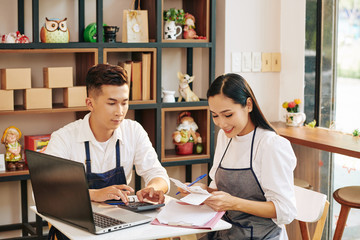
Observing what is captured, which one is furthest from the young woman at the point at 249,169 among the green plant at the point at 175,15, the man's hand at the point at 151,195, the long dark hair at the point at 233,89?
the green plant at the point at 175,15

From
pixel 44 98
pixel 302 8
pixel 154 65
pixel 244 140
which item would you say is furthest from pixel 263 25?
pixel 244 140

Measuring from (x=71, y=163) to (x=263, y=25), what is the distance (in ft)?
7.82

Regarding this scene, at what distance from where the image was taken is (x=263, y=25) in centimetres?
384

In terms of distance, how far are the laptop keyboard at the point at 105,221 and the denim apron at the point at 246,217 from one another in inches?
19.9

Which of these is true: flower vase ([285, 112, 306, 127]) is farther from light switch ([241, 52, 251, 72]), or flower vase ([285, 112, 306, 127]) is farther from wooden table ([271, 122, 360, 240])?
light switch ([241, 52, 251, 72])

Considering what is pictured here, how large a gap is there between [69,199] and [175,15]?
6.47 ft

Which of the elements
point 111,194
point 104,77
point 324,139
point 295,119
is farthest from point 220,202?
point 295,119

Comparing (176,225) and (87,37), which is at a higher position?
(87,37)

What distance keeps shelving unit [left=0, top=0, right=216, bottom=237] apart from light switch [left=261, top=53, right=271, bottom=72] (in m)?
0.39

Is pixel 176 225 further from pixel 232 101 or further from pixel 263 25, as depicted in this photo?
pixel 263 25

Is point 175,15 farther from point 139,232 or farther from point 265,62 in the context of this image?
point 139,232

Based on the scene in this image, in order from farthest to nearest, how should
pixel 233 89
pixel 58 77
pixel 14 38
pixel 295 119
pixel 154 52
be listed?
pixel 295 119 → pixel 154 52 → pixel 58 77 → pixel 14 38 → pixel 233 89

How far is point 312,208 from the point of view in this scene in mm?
2229

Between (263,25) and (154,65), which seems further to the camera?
(263,25)
